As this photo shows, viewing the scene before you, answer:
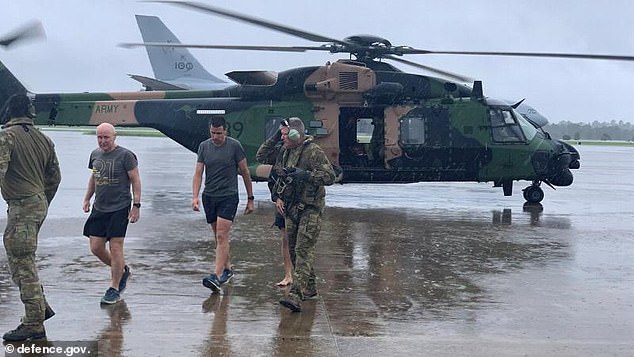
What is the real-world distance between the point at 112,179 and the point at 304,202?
1.58m

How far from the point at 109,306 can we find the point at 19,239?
1157 mm

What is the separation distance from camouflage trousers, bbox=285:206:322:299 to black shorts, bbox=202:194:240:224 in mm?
623

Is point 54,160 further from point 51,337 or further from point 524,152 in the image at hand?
point 524,152

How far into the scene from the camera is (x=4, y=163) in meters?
5.23

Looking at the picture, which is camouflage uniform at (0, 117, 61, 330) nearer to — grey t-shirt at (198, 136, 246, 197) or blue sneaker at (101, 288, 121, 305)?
blue sneaker at (101, 288, 121, 305)

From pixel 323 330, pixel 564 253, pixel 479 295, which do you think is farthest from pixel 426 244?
pixel 323 330

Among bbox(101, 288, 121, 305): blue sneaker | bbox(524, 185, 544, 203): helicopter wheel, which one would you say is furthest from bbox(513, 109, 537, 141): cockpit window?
bbox(101, 288, 121, 305): blue sneaker

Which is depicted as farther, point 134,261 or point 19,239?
point 134,261

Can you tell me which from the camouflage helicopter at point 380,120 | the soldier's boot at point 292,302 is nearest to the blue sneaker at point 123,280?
the soldier's boot at point 292,302

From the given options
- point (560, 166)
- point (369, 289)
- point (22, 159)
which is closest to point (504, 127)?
point (560, 166)

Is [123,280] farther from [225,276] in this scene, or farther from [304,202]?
[304,202]

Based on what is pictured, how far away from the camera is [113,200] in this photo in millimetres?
6426

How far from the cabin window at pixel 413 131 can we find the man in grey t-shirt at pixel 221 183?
7.41 metres

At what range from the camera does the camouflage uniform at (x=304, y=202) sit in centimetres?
646
